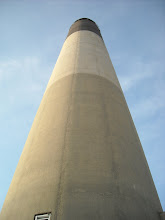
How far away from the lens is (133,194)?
323 centimetres

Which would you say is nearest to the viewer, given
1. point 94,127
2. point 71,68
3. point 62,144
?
point 62,144

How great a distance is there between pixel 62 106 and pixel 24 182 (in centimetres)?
198

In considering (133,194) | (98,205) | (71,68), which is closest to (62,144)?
(98,205)

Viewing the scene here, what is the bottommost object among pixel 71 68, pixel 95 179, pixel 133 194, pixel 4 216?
pixel 4 216

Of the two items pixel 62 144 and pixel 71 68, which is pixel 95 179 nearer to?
pixel 62 144

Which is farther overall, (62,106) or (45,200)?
(62,106)

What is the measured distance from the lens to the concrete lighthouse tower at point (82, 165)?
9.59 ft

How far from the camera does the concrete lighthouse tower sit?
2924mm

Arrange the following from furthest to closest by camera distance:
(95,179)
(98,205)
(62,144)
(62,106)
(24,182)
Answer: (62,106) → (62,144) → (24,182) → (95,179) → (98,205)

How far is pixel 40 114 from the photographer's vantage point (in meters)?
5.00

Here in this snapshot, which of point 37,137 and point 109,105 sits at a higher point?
point 109,105

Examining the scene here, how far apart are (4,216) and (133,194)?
2.40 m

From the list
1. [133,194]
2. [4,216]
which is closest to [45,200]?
[4,216]

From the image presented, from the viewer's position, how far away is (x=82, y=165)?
334 centimetres
